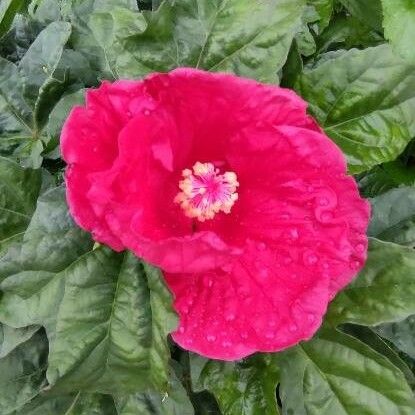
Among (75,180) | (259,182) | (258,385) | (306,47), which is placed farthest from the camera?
(306,47)

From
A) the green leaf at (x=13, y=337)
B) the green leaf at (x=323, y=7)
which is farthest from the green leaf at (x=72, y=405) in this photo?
the green leaf at (x=323, y=7)

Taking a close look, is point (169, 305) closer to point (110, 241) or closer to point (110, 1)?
point (110, 241)

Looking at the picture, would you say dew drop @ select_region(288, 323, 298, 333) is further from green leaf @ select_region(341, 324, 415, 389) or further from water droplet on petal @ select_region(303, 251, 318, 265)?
green leaf @ select_region(341, 324, 415, 389)

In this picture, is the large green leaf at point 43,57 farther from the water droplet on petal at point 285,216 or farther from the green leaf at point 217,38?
the water droplet on petal at point 285,216

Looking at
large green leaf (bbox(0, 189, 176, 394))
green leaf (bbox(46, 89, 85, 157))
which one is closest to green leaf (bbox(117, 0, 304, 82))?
green leaf (bbox(46, 89, 85, 157))

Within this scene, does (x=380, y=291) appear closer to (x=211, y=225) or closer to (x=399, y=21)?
(x=211, y=225)

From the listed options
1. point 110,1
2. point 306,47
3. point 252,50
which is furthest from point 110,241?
point 306,47
